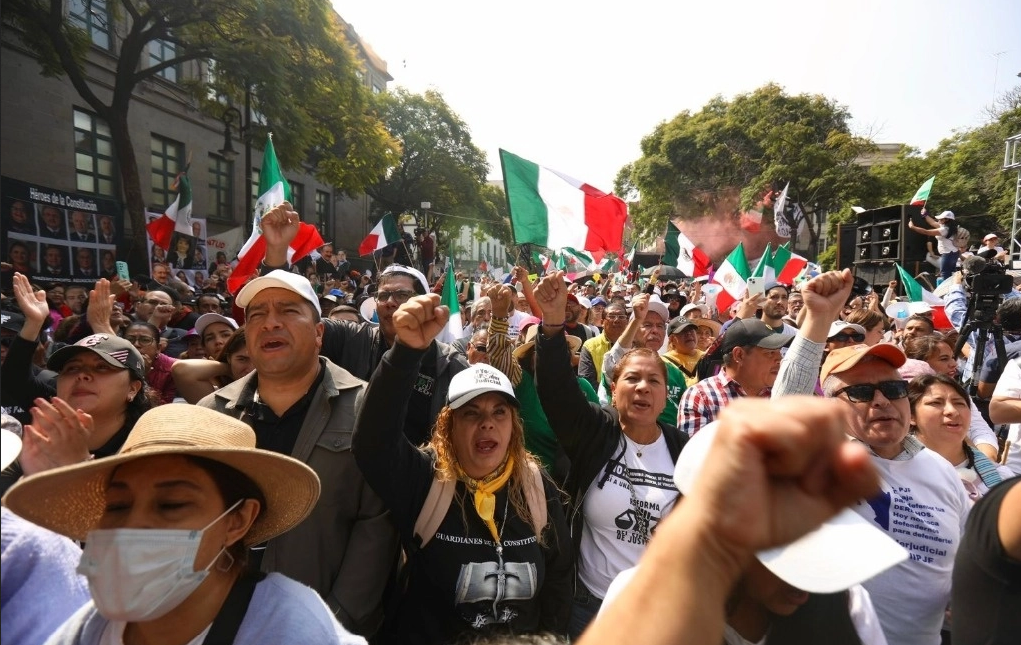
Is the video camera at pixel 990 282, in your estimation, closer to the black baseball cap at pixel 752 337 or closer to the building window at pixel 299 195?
the black baseball cap at pixel 752 337

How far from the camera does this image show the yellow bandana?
2229 mm

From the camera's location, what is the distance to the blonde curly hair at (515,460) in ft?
7.57

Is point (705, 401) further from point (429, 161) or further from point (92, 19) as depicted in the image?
point (429, 161)

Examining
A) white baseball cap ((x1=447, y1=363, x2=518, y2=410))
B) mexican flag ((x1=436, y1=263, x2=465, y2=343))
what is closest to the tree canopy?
mexican flag ((x1=436, y1=263, x2=465, y2=343))

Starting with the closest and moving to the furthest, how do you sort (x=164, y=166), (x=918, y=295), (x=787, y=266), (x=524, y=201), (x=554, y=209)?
1. (x=524, y=201)
2. (x=554, y=209)
3. (x=918, y=295)
4. (x=787, y=266)
5. (x=164, y=166)

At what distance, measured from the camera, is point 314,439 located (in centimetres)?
233

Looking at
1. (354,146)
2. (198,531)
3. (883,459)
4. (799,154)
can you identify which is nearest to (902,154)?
(799,154)

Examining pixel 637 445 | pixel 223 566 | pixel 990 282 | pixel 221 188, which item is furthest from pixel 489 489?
pixel 221 188

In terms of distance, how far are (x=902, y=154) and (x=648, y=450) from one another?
118ft

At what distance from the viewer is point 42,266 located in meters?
9.78

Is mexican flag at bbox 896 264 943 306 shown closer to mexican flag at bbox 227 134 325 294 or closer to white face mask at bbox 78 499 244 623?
mexican flag at bbox 227 134 325 294

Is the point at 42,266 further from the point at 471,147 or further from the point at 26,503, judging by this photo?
the point at 471,147

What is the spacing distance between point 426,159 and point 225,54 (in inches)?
920

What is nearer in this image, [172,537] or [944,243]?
[172,537]
